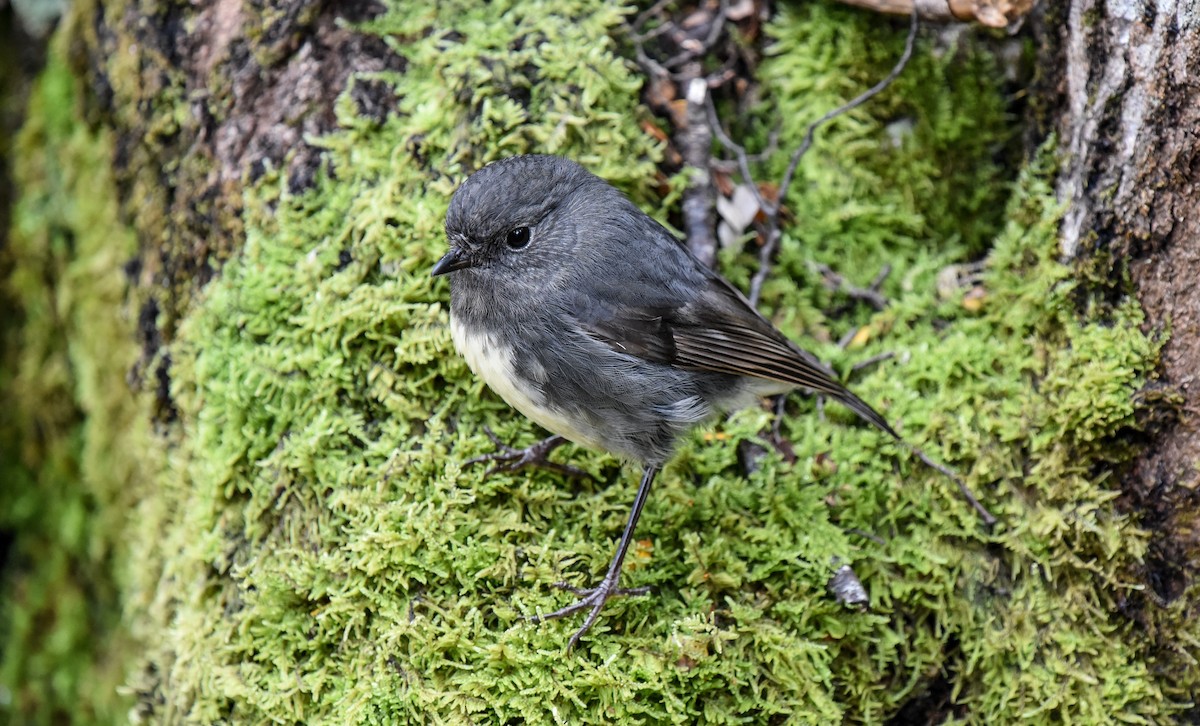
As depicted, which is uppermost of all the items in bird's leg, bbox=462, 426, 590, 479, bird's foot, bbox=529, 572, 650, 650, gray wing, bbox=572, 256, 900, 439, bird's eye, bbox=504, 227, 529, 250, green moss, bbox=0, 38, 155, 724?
bird's eye, bbox=504, 227, 529, 250

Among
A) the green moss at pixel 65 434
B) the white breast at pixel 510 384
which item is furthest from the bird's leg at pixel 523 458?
the green moss at pixel 65 434

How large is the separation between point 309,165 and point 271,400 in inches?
37.9

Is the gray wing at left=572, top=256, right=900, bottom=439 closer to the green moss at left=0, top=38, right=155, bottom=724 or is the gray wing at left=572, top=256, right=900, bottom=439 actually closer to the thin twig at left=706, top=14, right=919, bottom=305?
the thin twig at left=706, top=14, right=919, bottom=305

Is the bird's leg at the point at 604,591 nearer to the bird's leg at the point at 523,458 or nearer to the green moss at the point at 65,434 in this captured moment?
the bird's leg at the point at 523,458

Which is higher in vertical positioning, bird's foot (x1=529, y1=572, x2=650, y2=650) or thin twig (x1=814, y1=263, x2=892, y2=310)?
thin twig (x1=814, y1=263, x2=892, y2=310)

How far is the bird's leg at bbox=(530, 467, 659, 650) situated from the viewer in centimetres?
308

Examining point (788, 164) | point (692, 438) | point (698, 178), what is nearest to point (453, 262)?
point (692, 438)

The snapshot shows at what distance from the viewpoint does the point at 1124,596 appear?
336 cm

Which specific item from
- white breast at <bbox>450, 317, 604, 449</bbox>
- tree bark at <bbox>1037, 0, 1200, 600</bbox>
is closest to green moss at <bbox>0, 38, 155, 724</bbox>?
white breast at <bbox>450, 317, 604, 449</bbox>

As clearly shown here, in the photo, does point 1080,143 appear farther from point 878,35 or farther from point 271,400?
point 271,400

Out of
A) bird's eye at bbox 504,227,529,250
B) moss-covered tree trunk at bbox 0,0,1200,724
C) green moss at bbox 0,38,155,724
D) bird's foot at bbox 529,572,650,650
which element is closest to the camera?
bird's foot at bbox 529,572,650,650

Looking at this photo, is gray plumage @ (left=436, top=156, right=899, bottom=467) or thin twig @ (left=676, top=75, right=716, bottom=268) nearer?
gray plumage @ (left=436, top=156, right=899, bottom=467)

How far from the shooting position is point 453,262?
3240 millimetres

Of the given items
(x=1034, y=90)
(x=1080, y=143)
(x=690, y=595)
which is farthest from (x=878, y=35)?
(x=690, y=595)
